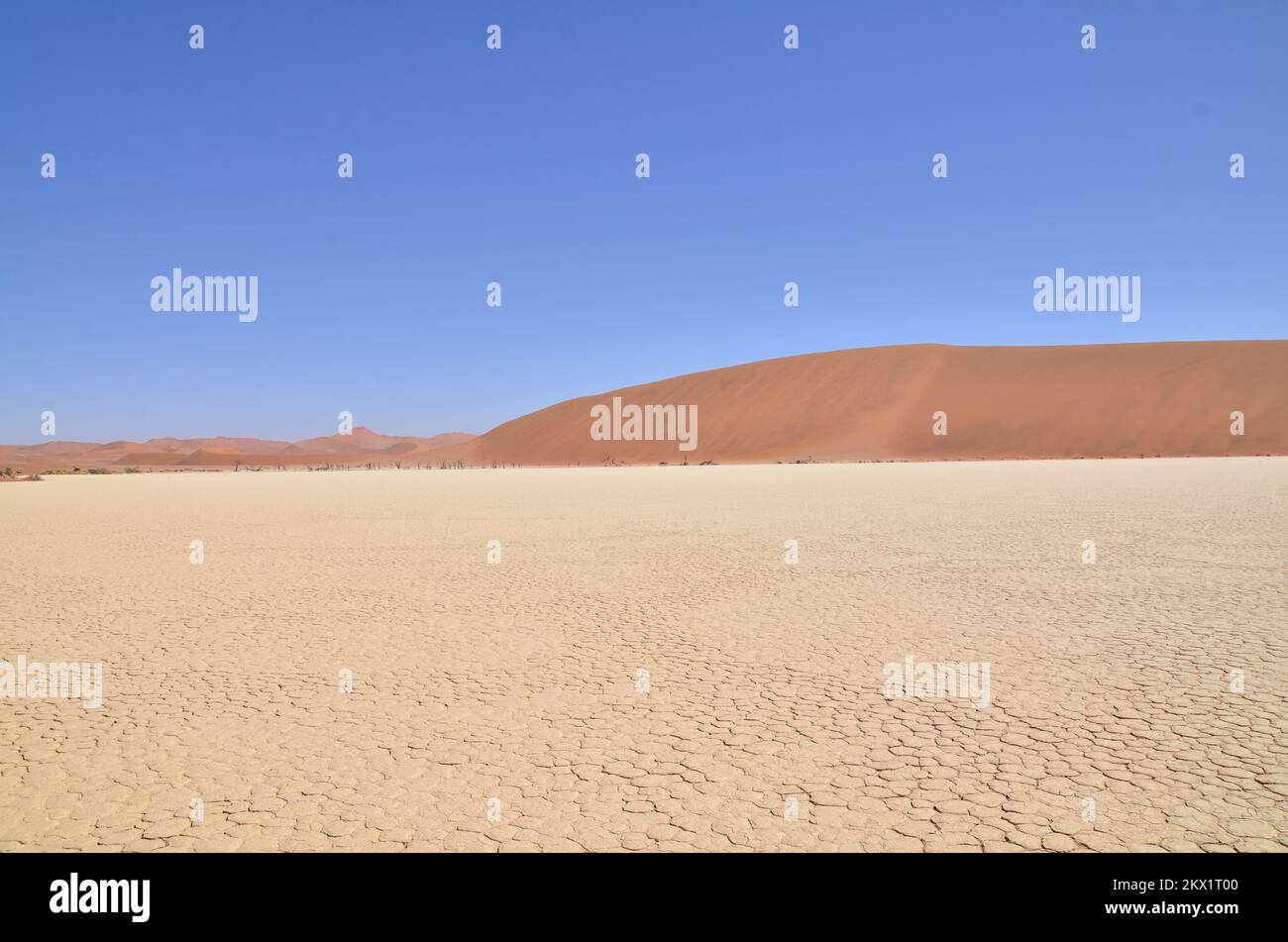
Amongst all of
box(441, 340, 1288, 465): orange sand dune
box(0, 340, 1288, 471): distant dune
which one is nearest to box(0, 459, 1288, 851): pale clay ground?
box(441, 340, 1288, 465): orange sand dune

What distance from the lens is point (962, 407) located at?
85188 mm

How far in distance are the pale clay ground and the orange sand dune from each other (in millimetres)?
69046

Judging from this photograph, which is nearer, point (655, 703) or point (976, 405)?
point (655, 703)

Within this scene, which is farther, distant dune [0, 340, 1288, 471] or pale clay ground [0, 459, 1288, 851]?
distant dune [0, 340, 1288, 471]

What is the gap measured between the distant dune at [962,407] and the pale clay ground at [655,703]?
227ft

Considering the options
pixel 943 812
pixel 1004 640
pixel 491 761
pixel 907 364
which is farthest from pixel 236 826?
pixel 907 364

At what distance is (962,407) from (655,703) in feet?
287

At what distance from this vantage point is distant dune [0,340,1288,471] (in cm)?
7225

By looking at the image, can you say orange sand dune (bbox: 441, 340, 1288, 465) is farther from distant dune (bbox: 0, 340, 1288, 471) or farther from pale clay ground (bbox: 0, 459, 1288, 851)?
pale clay ground (bbox: 0, 459, 1288, 851)

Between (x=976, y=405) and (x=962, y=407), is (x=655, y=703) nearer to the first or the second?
(x=962, y=407)

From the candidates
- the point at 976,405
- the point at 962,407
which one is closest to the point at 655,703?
the point at 962,407

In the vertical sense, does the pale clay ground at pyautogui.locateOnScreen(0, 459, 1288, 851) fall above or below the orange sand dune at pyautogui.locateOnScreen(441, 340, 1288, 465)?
below

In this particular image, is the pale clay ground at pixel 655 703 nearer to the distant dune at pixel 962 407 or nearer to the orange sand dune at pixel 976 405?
the orange sand dune at pixel 976 405
